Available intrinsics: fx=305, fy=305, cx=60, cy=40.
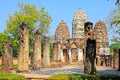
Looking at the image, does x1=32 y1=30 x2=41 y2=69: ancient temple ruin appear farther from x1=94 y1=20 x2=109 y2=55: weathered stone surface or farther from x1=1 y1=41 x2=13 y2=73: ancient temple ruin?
x1=94 y1=20 x2=109 y2=55: weathered stone surface

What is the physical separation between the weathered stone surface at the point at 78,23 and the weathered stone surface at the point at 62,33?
175cm

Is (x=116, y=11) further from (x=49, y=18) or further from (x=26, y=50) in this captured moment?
(x=49, y=18)

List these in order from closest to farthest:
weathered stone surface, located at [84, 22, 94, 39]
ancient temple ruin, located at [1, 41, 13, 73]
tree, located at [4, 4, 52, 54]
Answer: weathered stone surface, located at [84, 22, 94, 39] → ancient temple ruin, located at [1, 41, 13, 73] → tree, located at [4, 4, 52, 54]

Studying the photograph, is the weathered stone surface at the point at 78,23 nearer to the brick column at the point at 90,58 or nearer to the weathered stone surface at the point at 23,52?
the weathered stone surface at the point at 23,52

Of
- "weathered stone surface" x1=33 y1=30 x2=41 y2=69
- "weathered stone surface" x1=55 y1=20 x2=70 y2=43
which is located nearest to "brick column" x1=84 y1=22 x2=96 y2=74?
"weathered stone surface" x1=33 y1=30 x2=41 y2=69

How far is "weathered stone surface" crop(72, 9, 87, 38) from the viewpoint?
55.8 metres

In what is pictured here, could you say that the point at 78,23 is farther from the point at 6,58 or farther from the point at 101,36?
the point at 6,58

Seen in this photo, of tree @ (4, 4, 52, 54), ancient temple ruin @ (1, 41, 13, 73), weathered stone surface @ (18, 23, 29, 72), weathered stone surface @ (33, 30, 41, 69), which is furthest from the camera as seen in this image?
tree @ (4, 4, 52, 54)

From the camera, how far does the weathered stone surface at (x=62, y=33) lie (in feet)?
185

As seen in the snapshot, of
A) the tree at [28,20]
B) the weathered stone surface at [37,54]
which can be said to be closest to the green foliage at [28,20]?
the tree at [28,20]

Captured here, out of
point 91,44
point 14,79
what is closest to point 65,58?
point 91,44

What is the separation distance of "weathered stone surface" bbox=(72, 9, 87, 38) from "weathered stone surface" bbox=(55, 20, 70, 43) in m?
1.75

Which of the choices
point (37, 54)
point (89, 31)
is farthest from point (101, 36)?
point (89, 31)

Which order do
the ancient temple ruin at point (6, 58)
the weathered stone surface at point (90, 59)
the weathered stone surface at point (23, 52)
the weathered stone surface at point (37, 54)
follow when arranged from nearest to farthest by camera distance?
the weathered stone surface at point (90, 59)
the weathered stone surface at point (23, 52)
the ancient temple ruin at point (6, 58)
the weathered stone surface at point (37, 54)
